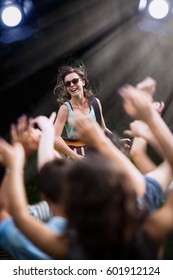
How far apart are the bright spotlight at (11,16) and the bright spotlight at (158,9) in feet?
3.49

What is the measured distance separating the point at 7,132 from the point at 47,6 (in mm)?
1226

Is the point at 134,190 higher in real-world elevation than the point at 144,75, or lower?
lower

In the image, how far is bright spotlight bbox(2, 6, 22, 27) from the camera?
343 cm

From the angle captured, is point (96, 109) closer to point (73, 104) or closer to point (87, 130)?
point (73, 104)

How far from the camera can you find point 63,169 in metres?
1.23

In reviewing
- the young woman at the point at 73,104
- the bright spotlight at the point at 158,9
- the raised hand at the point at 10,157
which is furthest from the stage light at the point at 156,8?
the raised hand at the point at 10,157

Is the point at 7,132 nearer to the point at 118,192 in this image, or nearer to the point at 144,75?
the point at 144,75

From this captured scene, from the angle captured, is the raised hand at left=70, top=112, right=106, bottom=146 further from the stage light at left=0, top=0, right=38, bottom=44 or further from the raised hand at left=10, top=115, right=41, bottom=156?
the stage light at left=0, top=0, right=38, bottom=44

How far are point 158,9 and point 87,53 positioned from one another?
34.9 inches

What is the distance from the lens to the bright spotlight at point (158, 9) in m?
3.52

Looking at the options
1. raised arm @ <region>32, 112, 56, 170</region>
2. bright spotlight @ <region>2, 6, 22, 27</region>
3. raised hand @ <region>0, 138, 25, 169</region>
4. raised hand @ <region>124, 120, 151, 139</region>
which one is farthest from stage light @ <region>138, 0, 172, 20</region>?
raised hand @ <region>0, 138, 25, 169</region>

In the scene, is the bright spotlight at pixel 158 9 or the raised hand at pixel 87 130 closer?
the raised hand at pixel 87 130

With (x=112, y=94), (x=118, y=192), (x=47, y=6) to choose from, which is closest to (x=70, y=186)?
(x=118, y=192)

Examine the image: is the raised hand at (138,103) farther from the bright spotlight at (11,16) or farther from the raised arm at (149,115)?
the bright spotlight at (11,16)
